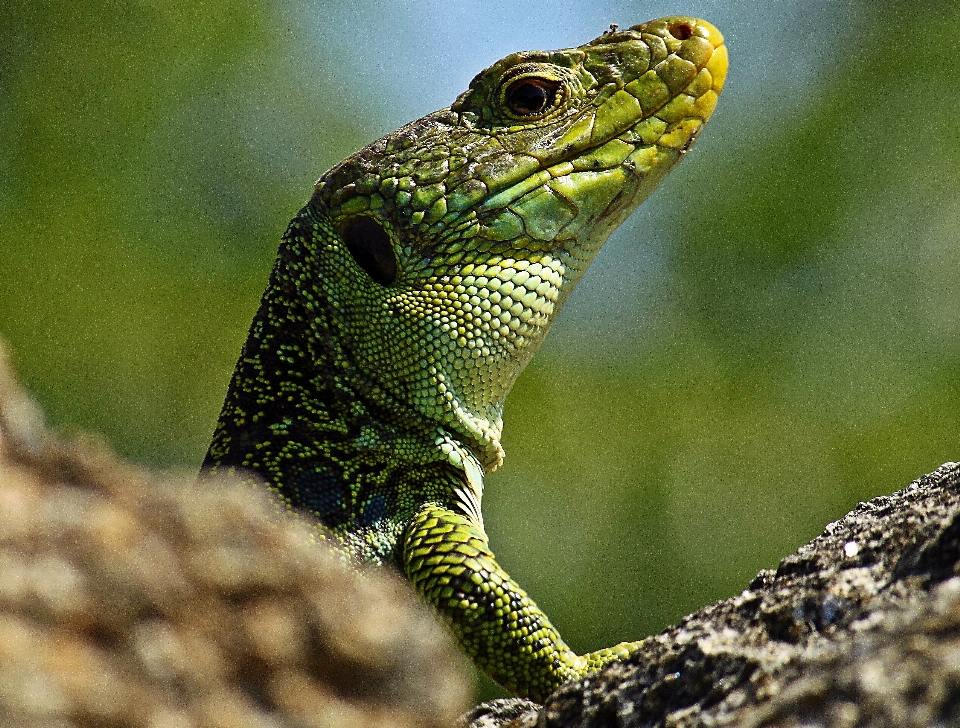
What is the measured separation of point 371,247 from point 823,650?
279cm

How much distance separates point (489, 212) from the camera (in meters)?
4.04

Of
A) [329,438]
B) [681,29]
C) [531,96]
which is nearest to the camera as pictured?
[329,438]

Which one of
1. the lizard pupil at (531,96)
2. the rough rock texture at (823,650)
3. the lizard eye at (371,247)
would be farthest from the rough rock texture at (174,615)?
the lizard pupil at (531,96)

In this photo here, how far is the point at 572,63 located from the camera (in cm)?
448

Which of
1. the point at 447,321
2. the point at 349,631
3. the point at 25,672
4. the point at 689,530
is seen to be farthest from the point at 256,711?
the point at 689,530

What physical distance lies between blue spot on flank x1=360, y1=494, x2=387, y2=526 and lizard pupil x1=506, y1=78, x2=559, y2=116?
6.28 feet

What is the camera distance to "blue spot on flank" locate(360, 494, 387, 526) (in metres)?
3.39

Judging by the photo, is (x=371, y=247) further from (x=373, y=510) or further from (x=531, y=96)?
(x=373, y=510)

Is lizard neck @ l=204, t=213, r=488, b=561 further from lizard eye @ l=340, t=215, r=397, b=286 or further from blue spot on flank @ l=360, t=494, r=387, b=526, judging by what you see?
lizard eye @ l=340, t=215, r=397, b=286

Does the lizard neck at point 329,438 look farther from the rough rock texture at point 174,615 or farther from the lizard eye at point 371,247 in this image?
the rough rock texture at point 174,615

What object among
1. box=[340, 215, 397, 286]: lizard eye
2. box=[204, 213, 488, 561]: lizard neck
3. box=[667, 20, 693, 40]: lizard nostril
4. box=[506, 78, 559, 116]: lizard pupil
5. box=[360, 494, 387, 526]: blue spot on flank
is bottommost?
box=[360, 494, 387, 526]: blue spot on flank

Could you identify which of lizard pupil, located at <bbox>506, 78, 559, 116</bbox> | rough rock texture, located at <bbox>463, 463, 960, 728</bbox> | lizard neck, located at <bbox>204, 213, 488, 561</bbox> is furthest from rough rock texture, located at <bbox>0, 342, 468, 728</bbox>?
lizard pupil, located at <bbox>506, 78, 559, 116</bbox>

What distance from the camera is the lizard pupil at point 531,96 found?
4.34 meters

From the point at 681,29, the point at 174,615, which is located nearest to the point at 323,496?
the point at 174,615
